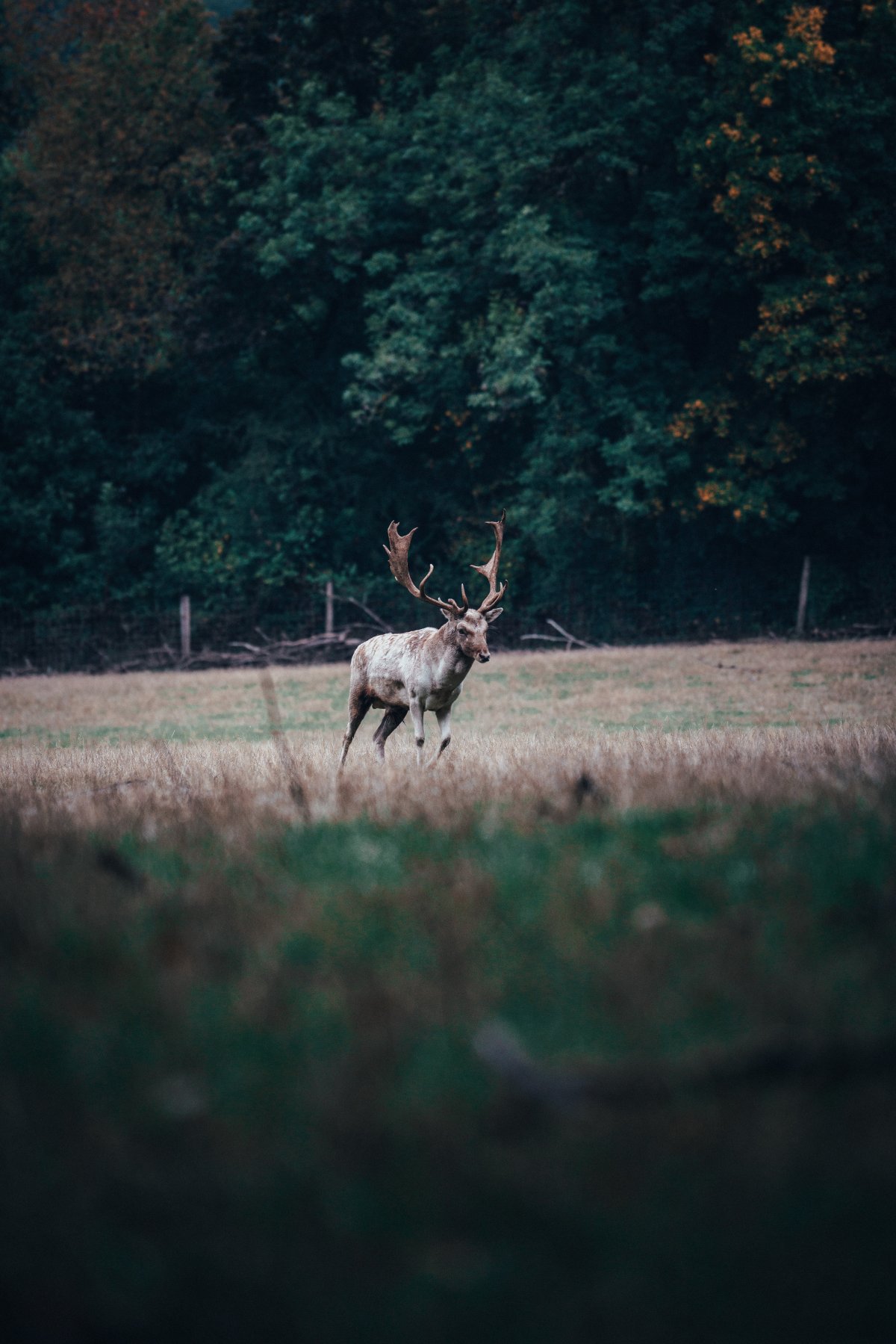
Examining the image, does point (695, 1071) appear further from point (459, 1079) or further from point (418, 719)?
point (418, 719)

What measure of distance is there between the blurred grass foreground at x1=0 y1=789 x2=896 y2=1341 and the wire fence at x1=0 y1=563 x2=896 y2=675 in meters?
25.4

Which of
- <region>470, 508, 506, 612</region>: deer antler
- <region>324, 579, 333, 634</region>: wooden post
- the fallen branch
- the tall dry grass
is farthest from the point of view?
<region>324, 579, 333, 634</region>: wooden post

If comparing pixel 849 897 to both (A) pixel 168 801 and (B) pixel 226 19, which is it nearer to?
(A) pixel 168 801

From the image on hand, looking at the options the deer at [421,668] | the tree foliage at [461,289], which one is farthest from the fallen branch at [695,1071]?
the tree foliage at [461,289]

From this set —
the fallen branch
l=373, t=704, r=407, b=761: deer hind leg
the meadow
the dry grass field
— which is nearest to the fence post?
the dry grass field

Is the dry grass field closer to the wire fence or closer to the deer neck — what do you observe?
the deer neck

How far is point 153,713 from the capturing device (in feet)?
65.2

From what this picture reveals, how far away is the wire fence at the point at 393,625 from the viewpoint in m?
30.2

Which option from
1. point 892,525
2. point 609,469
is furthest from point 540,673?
point 892,525

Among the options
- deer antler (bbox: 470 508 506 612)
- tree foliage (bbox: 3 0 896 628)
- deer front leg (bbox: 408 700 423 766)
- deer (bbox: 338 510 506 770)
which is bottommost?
deer front leg (bbox: 408 700 423 766)

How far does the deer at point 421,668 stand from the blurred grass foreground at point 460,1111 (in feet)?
18.6

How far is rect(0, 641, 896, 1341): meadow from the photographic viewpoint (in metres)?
2.29

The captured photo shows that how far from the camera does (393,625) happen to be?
105ft

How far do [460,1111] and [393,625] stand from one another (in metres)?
29.4
